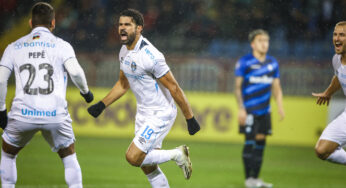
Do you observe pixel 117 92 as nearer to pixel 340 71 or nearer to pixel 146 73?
pixel 146 73

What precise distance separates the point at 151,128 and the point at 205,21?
8.32 meters

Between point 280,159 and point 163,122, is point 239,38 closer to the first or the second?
point 280,159

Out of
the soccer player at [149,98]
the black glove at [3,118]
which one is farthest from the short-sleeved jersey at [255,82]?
the black glove at [3,118]

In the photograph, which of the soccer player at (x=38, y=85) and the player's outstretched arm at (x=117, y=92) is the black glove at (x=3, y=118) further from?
the player's outstretched arm at (x=117, y=92)

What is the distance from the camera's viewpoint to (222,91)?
1303 centimetres

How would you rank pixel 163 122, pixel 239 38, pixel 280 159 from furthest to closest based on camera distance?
1. pixel 239 38
2. pixel 280 159
3. pixel 163 122

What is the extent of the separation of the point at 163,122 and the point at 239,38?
29.0 ft

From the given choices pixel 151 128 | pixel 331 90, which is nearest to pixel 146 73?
pixel 151 128

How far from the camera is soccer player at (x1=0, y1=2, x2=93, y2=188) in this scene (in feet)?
16.8

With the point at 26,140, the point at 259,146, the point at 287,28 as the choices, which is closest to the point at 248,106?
the point at 259,146

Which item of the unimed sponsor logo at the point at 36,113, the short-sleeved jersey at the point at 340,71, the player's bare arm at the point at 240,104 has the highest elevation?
the short-sleeved jersey at the point at 340,71

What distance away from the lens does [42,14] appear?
209 inches

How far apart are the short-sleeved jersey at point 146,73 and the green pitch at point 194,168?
6.88ft

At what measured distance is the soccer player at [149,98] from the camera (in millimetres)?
5574
